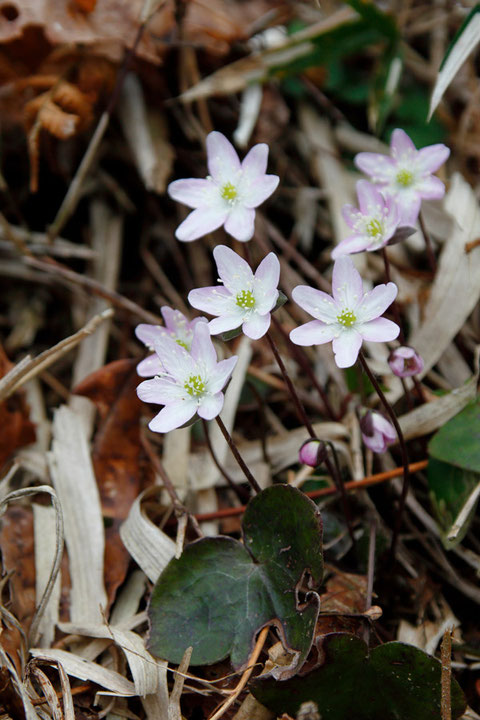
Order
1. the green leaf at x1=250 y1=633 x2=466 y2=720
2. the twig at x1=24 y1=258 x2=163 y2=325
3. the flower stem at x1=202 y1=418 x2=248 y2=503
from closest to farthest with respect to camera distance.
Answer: the green leaf at x1=250 y1=633 x2=466 y2=720, the flower stem at x1=202 y1=418 x2=248 y2=503, the twig at x1=24 y1=258 x2=163 y2=325

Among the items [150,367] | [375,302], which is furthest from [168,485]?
[375,302]

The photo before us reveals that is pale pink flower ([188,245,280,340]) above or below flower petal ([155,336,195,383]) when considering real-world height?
above

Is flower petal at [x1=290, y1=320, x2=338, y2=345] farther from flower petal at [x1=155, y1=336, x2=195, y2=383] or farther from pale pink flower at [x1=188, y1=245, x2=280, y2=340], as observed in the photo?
flower petal at [x1=155, y1=336, x2=195, y2=383]

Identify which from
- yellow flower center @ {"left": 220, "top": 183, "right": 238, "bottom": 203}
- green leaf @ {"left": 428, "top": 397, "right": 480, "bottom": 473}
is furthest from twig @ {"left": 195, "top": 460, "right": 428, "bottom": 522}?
yellow flower center @ {"left": 220, "top": 183, "right": 238, "bottom": 203}

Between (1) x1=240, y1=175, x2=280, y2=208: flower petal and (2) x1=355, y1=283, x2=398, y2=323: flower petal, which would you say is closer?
(2) x1=355, y1=283, x2=398, y2=323: flower petal

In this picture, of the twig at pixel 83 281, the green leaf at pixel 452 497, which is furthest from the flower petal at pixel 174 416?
the twig at pixel 83 281

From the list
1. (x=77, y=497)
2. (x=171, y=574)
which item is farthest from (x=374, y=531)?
(x=77, y=497)
